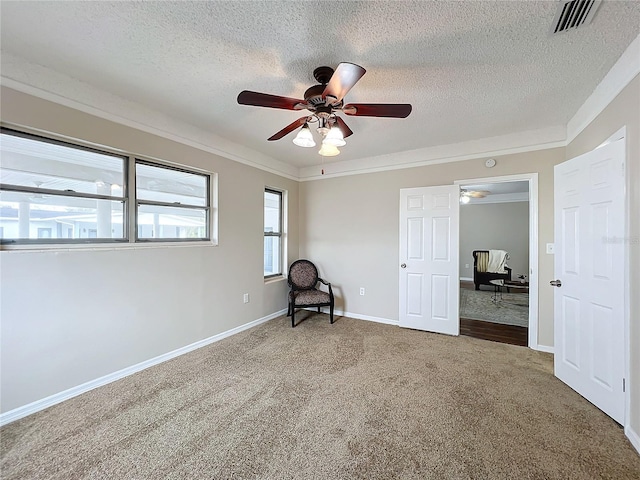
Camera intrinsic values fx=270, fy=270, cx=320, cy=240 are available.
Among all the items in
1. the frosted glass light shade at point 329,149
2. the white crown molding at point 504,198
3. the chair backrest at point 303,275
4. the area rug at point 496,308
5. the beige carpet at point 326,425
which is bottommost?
the beige carpet at point 326,425

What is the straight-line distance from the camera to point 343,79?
154 cm

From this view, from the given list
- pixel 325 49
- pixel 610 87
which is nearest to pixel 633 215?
pixel 610 87

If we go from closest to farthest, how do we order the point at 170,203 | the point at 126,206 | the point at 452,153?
1. the point at 126,206
2. the point at 170,203
3. the point at 452,153

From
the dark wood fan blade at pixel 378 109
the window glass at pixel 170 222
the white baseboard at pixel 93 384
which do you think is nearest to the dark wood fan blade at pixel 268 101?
the dark wood fan blade at pixel 378 109

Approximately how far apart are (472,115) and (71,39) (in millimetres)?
3245

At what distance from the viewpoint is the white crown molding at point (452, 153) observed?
10.1ft

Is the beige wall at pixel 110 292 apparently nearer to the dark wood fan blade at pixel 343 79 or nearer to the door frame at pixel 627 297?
the dark wood fan blade at pixel 343 79

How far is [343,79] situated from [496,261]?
6439 mm

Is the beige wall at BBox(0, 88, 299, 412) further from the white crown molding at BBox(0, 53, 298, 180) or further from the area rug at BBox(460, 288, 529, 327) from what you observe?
the area rug at BBox(460, 288, 529, 327)

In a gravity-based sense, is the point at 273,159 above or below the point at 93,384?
above

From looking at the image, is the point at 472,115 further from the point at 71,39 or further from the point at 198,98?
the point at 71,39

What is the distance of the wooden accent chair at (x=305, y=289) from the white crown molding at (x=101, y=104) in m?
1.92

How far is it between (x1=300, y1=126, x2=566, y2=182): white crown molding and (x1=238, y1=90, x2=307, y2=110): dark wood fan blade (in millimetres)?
2407

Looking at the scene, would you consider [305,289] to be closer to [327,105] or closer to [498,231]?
[327,105]
